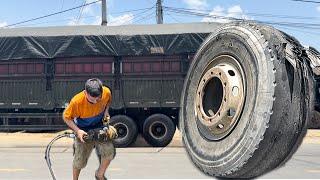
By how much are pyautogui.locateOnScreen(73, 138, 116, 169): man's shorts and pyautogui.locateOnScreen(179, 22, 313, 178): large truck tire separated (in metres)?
2.32

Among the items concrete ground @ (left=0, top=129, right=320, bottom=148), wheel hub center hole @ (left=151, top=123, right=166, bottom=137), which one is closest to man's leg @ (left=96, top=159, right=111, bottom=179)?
wheel hub center hole @ (left=151, top=123, right=166, bottom=137)

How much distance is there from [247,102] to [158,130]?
1285 centimetres

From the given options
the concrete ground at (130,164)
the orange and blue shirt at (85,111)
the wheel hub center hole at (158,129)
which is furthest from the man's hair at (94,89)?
the wheel hub center hole at (158,129)

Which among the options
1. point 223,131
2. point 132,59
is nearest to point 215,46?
point 223,131

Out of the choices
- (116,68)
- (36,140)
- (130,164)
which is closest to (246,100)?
(130,164)

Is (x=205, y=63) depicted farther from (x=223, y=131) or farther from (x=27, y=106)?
(x=27, y=106)

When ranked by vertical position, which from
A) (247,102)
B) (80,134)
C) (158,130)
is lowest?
(158,130)

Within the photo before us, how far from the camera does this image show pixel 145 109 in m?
15.4

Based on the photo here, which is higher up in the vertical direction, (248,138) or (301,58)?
(301,58)

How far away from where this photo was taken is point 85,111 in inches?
206

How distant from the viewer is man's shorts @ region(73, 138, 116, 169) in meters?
5.51

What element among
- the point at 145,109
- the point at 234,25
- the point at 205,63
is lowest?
the point at 145,109

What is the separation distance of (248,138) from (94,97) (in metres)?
2.54

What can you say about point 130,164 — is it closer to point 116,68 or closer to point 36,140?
point 116,68
